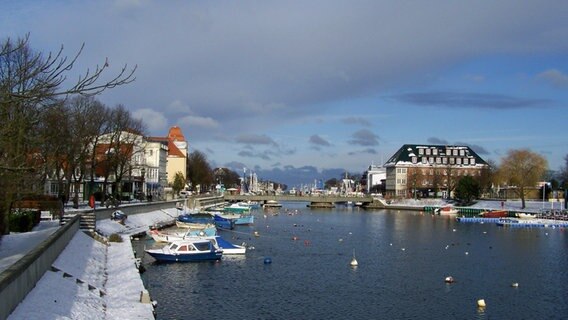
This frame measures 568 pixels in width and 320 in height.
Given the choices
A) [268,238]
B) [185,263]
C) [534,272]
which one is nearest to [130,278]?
[185,263]

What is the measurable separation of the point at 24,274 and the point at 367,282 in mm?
24476

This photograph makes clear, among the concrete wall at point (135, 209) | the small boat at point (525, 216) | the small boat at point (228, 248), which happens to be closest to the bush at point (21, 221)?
the concrete wall at point (135, 209)

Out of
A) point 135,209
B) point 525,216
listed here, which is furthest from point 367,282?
point 525,216

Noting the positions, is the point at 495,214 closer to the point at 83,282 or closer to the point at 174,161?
the point at 174,161

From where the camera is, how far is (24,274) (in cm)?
2245

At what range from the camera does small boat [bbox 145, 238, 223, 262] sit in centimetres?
4784

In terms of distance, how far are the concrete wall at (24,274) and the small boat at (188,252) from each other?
1391cm

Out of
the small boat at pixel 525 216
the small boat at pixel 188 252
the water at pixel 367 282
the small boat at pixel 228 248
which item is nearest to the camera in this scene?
the water at pixel 367 282

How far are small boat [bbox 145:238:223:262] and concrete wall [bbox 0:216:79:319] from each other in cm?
1391

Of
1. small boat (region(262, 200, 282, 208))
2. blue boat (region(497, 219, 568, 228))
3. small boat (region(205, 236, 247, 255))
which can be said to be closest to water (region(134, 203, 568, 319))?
small boat (region(205, 236, 247, 255))

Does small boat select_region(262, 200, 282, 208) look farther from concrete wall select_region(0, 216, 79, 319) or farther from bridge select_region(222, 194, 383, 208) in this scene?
concrete wall select_region(0, 216, 79, 319)

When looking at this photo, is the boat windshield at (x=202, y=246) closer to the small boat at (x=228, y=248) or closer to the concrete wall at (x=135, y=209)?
the small boat at (x=228, y=248)

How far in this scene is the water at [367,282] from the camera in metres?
33.0

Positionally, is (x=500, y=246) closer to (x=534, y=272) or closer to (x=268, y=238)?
(x=534, y=272)
